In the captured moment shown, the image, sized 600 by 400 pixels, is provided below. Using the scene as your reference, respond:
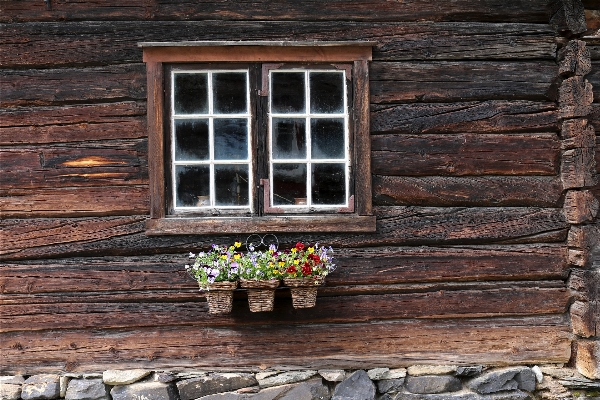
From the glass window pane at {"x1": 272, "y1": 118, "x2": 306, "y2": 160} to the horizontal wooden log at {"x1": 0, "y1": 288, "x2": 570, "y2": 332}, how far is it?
97 cm

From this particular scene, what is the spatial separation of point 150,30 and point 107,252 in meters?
1.50

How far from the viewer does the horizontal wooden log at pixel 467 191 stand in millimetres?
4035

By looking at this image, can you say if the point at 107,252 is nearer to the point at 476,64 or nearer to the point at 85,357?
the point at 85,357

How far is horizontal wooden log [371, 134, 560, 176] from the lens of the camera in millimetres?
4035

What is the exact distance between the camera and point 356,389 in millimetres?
3941

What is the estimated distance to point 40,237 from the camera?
3971 millimetres

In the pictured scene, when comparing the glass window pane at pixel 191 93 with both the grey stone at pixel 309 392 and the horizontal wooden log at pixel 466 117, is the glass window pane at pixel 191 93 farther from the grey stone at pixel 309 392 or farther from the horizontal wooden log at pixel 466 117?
the grey stone at pixel 309 392

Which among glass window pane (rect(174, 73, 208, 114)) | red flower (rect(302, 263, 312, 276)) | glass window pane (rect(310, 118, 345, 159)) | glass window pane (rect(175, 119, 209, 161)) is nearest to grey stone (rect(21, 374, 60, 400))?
glass window pane (rect(175, 119, 209, 161))

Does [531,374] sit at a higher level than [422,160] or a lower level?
lower

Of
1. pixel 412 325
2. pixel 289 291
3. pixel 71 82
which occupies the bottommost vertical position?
pixel 412 325

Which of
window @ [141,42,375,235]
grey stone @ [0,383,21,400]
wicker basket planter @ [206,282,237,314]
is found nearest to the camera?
wicker basket planter @ [206,282,237,314]

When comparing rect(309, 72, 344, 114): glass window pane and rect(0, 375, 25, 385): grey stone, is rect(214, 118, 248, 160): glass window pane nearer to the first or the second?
rect(309, 72, 344, 114): glass window pane

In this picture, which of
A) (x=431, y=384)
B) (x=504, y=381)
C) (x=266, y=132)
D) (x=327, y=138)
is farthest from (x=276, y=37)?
(x=504, y=381)

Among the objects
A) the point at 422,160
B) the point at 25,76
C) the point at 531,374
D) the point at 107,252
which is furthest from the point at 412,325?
the point at 25,76
